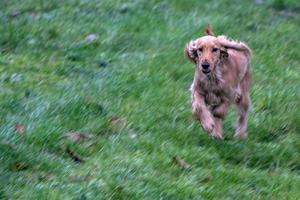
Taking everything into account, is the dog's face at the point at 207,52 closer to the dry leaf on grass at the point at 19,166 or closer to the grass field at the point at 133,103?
the grass field at the point at 133,103

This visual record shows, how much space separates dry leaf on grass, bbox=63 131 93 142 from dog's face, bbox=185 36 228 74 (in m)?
1.08

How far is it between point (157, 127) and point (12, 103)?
134 cm

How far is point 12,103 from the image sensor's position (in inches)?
312

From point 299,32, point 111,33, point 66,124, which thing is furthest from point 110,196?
point 299,32

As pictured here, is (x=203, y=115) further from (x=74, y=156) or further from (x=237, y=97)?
(x=74, y=156)

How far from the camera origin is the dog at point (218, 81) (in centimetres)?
725

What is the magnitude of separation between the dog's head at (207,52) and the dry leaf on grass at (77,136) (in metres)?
1.08

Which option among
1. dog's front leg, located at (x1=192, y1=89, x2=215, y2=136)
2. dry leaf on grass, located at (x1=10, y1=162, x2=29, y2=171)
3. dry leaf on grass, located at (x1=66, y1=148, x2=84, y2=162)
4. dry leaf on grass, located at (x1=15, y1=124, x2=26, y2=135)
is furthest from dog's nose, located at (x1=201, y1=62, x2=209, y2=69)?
dry leaf on grass, located at (x1=10, y1=162, x2=29, y2=171)

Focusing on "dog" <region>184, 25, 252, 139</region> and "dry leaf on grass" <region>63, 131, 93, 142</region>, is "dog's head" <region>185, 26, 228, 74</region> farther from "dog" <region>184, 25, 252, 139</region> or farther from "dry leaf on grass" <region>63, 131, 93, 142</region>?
"dry leaf on grass" <region>63, 131, 93, 142</region>

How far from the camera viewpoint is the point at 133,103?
26.9 feet

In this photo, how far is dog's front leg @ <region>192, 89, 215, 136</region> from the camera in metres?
7.25

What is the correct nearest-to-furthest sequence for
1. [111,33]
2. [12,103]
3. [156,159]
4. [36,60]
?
1. [156,159]
2. [12,103]
3. [36,60]
4. [111,33]

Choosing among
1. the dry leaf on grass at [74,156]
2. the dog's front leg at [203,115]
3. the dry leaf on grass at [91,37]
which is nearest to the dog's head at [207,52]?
the dog's front leg at [203,115]

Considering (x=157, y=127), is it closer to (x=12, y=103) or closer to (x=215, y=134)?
(x=215, y=134)
